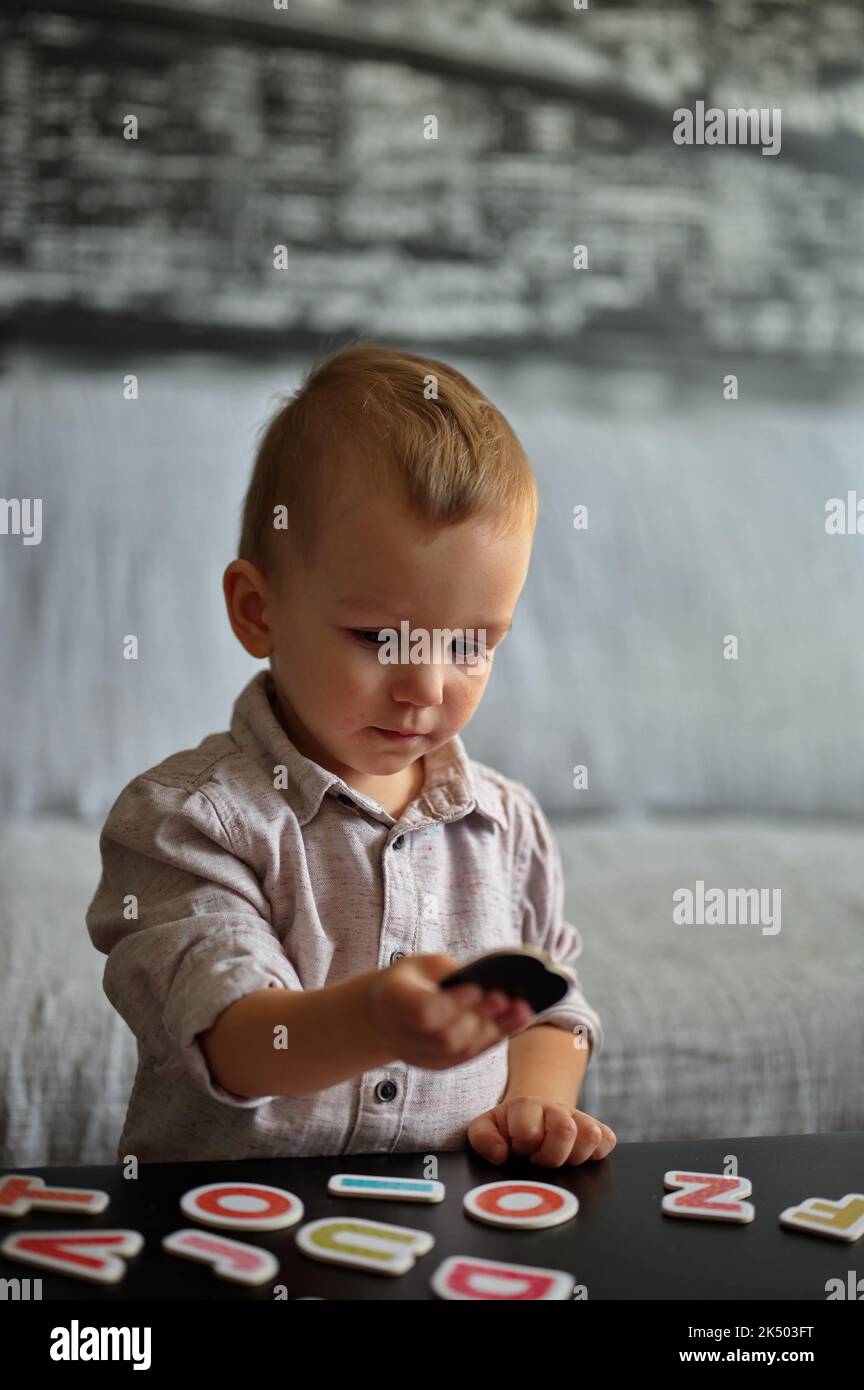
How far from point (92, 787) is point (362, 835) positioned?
897 millimetres

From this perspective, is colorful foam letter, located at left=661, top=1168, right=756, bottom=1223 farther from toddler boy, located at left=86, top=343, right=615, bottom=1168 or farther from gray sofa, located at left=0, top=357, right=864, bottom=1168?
gray sofa, located at left=0, top=357, right=864, bottom=1168

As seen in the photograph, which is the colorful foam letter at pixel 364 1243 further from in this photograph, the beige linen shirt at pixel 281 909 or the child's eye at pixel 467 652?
the child's eye at pixel 467 652

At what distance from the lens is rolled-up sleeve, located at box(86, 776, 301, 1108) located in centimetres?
73

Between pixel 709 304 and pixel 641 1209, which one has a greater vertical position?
pixel 709 304

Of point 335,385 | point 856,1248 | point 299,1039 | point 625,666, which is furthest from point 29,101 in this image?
point 856,1248

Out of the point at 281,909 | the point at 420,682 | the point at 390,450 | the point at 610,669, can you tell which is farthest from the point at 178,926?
the point at 610,669

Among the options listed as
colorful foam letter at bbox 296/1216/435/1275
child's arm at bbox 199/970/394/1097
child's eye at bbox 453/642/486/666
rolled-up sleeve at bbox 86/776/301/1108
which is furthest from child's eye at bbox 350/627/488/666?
colorful foam letter at bbox 296/1216/435/1275

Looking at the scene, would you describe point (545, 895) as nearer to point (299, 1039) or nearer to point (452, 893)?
point (452, 893)

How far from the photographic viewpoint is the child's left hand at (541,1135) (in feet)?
2.48

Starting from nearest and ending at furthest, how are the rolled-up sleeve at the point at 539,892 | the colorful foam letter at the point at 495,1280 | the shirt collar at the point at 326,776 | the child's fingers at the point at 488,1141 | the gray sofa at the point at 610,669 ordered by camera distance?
1. the colorful foam letter at the point at 495,1280
2. the child's fingers at the point at 488,1141
3. the shirt collar at the point at 326,776
4. the rolled-up sleeve at the point at 539,892
5. the gray sofa at the point at 610,669

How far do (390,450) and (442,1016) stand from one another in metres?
0.40

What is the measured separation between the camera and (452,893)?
94 centimetres

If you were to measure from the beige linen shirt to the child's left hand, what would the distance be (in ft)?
0.27

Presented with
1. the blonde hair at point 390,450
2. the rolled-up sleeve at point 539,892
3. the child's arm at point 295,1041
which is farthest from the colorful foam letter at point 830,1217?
the blonde hair at point 390,450
